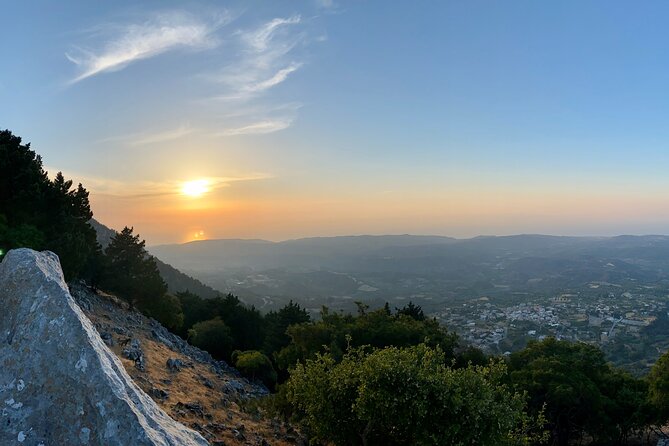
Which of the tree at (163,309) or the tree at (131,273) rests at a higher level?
the tree at (131,273)

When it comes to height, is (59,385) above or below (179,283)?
above

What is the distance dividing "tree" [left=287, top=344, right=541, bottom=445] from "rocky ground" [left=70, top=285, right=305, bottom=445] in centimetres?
590

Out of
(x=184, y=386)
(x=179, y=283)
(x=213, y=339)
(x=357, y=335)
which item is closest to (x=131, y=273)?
(x=213, y=339)

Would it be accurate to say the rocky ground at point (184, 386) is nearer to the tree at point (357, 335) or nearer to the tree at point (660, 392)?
the tree at point (357, 335)

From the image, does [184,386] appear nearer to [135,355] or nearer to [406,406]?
[135,355]

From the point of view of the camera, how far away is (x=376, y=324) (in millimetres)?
43500

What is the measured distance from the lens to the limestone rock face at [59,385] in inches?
302

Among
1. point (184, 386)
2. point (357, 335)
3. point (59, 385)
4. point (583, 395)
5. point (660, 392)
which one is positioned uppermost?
point (59, 385)

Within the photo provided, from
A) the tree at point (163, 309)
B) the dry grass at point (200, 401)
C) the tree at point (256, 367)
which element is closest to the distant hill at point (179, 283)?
the tree at point (163, 309)

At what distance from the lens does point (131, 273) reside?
4906 cm

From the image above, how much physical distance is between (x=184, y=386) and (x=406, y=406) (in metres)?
16.9

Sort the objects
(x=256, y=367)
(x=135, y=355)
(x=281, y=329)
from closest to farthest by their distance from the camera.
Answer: (x=135, y=355)
(x=256, y=367)
(x=281, y=329)

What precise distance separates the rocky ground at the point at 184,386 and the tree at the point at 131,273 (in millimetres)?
5104

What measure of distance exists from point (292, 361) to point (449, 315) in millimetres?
155094
